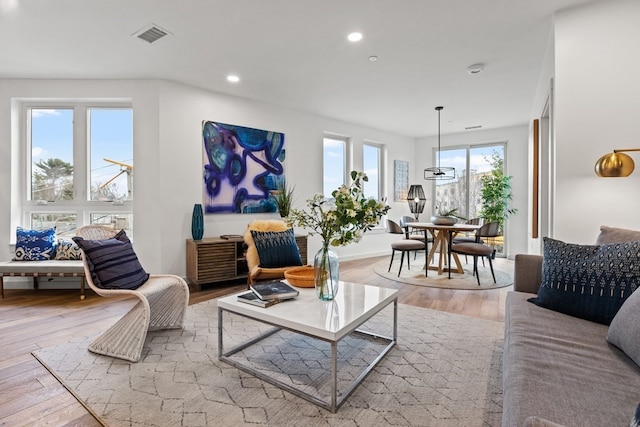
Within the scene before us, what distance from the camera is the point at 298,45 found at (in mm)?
3137

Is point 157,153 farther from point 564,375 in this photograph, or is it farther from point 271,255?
point 564,375

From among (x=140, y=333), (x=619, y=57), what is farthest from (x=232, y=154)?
(x=619, y=57)

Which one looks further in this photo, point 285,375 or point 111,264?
point 111,264

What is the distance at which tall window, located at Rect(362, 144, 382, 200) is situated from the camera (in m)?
6.76

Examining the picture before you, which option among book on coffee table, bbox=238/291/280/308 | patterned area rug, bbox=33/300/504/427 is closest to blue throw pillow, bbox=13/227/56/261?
patterned area rug, bbox=33/300/504/427

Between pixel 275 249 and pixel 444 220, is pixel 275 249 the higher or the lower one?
the lower one

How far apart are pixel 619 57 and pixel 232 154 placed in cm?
412

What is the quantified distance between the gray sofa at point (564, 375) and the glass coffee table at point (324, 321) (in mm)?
770

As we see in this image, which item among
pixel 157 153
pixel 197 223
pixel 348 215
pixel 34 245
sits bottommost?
pixel 34 245

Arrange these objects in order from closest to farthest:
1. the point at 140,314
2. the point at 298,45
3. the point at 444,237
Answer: the point at 140,314
the point at 298,45
the point at 444,237

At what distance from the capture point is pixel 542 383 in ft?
3.76

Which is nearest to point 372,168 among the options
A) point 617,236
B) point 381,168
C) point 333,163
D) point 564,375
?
point 381,168

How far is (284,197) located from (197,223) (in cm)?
142

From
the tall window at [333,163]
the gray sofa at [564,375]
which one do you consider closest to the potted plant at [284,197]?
the tall window at [333,163]
